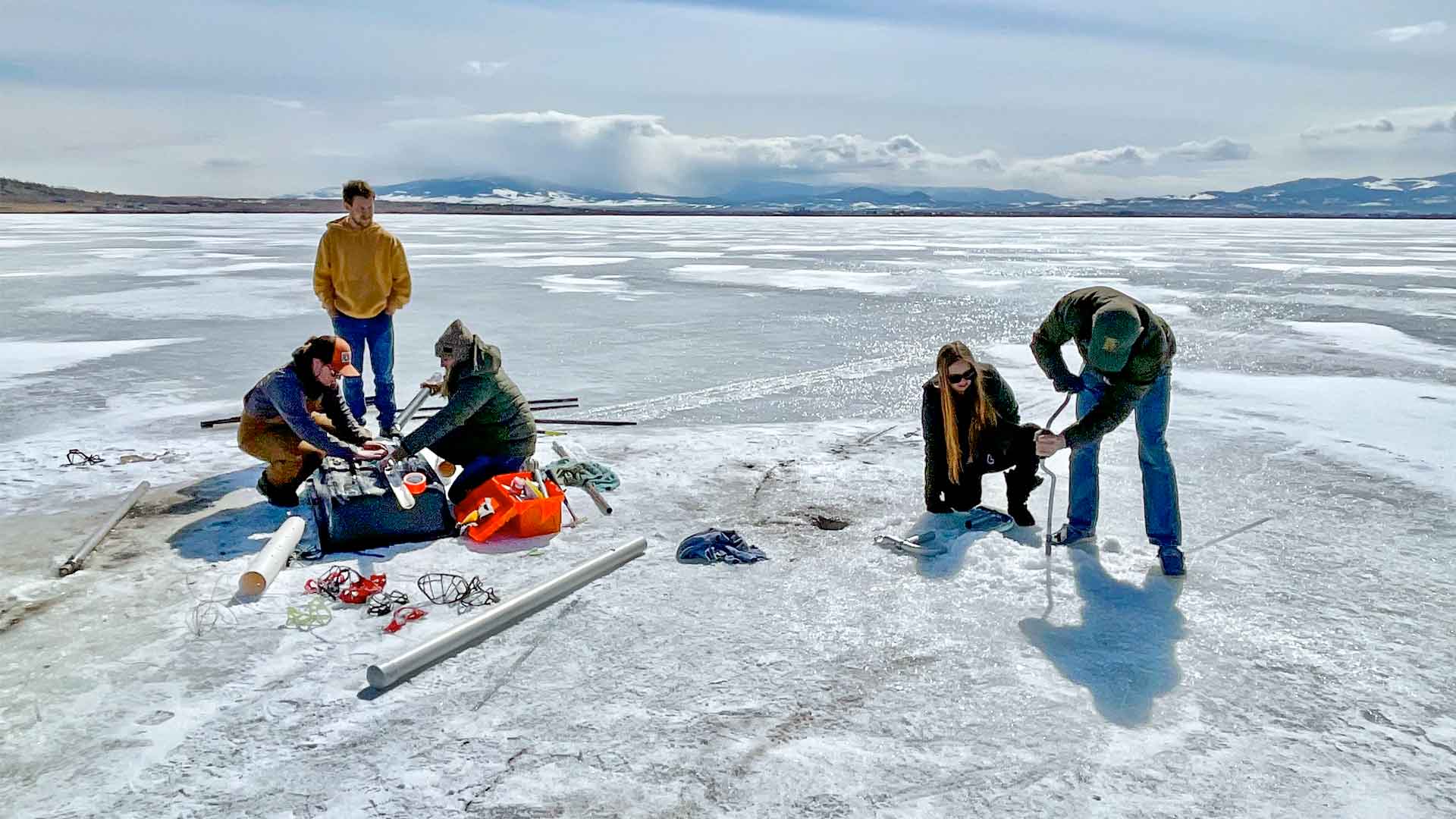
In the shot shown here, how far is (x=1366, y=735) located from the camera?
3.03 meters

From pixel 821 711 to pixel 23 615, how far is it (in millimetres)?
3252

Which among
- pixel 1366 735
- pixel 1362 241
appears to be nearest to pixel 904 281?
pixel 1366 735

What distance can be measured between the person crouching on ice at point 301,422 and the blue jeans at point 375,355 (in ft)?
5.29

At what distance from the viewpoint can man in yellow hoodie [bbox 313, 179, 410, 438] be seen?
6.59 metres

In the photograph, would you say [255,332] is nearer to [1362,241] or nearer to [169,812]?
[169,812]

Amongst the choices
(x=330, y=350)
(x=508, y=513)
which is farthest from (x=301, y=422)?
(x=508, y=513)

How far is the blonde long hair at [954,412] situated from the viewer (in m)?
4.72

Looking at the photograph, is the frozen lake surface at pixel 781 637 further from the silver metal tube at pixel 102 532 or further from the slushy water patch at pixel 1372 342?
the slushy water patch at pixel 1372 342

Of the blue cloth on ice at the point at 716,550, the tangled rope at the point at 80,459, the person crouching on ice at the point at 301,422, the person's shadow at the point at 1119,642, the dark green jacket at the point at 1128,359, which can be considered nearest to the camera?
the person's shadow at the point at 1119,642

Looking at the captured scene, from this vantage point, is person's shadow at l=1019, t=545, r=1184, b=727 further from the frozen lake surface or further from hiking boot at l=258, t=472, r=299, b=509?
hiking boot at l=258, t=472, r=299, b=509

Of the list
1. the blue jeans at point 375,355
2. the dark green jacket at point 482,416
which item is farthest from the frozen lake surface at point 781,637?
the blue jeans at point 375,355

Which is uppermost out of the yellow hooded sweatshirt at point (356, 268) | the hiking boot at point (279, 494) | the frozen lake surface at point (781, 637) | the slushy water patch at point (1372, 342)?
the yellow hooded sweatshirt at point (356, 268)

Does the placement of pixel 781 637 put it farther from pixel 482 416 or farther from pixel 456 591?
pixel 482 416

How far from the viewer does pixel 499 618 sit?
12.2ft
